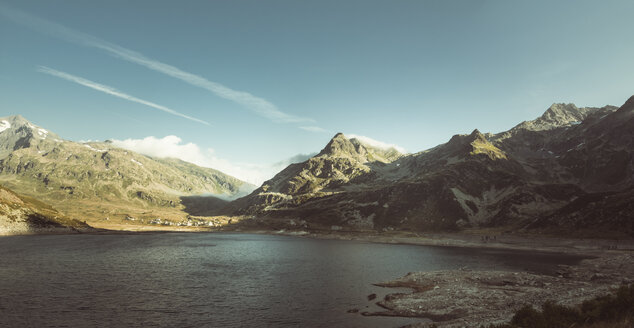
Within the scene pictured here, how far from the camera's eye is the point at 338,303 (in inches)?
2028

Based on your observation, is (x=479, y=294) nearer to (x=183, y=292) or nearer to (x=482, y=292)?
(x=482, y=292)

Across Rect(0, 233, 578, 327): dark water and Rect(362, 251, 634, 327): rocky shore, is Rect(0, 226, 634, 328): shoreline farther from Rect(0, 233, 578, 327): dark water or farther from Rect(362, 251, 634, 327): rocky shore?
Rect(0, 233, 578, 327): dark water

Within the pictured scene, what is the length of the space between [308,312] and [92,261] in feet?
257

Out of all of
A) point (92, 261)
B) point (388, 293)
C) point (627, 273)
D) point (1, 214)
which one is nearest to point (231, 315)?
point (388, 293)

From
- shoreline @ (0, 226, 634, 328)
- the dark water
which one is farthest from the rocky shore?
the dark water

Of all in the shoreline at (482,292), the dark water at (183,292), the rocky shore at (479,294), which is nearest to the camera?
the rocky shore at (479,294)

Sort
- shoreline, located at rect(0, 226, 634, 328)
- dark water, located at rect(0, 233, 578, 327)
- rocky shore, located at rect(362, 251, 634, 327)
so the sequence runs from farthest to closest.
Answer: dark water, located at rect(0, 233, 578, 327), shoreline, located at rect(0, 226, 634, 328), rocky shore, located at rect(362, 251, 634, 327)

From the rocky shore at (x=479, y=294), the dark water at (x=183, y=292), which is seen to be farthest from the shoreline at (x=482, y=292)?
the dark water at (x=183, y=292)

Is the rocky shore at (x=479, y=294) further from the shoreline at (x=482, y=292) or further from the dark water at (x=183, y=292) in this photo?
A: the dark water at (x=183, y=292)

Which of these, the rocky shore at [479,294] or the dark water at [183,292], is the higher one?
the rocky shore at [479,294]

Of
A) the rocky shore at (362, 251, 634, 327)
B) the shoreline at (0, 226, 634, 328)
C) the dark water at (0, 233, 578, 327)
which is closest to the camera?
the rocky shore at (362, 251, 634, 327)

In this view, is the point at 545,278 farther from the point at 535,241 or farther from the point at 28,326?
the point at 535,241

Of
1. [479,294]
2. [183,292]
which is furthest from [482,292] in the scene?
[183,292]

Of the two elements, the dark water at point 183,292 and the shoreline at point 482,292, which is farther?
the dark water at point 183,292
